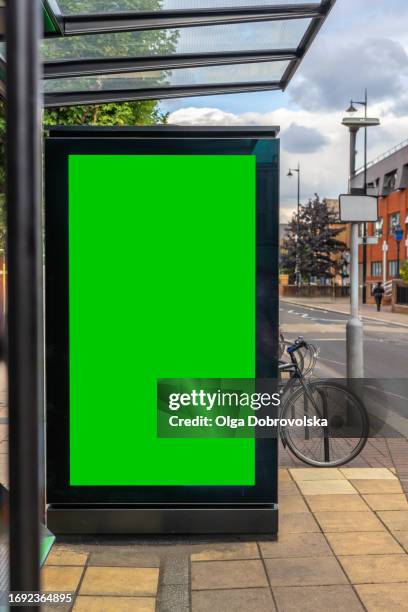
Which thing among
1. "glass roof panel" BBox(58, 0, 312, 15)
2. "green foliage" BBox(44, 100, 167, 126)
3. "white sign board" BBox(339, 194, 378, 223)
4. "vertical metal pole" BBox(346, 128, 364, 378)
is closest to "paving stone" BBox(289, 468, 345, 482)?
"vertical metal pole" BBox(346, 128, 364, 378)

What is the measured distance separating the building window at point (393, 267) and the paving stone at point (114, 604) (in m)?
51.5

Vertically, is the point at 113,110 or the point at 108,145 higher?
the point at 113,110

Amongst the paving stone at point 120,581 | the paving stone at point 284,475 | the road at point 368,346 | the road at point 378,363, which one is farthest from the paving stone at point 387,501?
the road at point 368,346

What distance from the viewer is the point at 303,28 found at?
4.82m

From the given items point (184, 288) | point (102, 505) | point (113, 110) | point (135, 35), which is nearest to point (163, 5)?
point (135, 35)

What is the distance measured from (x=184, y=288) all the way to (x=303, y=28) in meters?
2.32

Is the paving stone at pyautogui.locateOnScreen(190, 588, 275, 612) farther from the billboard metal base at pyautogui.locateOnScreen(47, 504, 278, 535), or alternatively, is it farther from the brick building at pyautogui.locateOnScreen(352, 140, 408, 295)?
the brick building at pyautogui.locateOnScreen(352, 140, 408, 295)

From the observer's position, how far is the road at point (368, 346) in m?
13.0

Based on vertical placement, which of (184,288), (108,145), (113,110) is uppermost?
(113,110)

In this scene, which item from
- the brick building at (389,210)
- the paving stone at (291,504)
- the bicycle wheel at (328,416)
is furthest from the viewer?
the brick building at (389,210)

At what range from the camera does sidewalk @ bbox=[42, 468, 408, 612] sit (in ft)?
10.4

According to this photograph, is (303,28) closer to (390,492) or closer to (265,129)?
(265,129)

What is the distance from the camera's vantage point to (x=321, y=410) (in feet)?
18.5

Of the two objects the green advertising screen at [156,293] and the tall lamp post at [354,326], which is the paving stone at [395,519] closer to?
the green advertising screen at [156,293]
